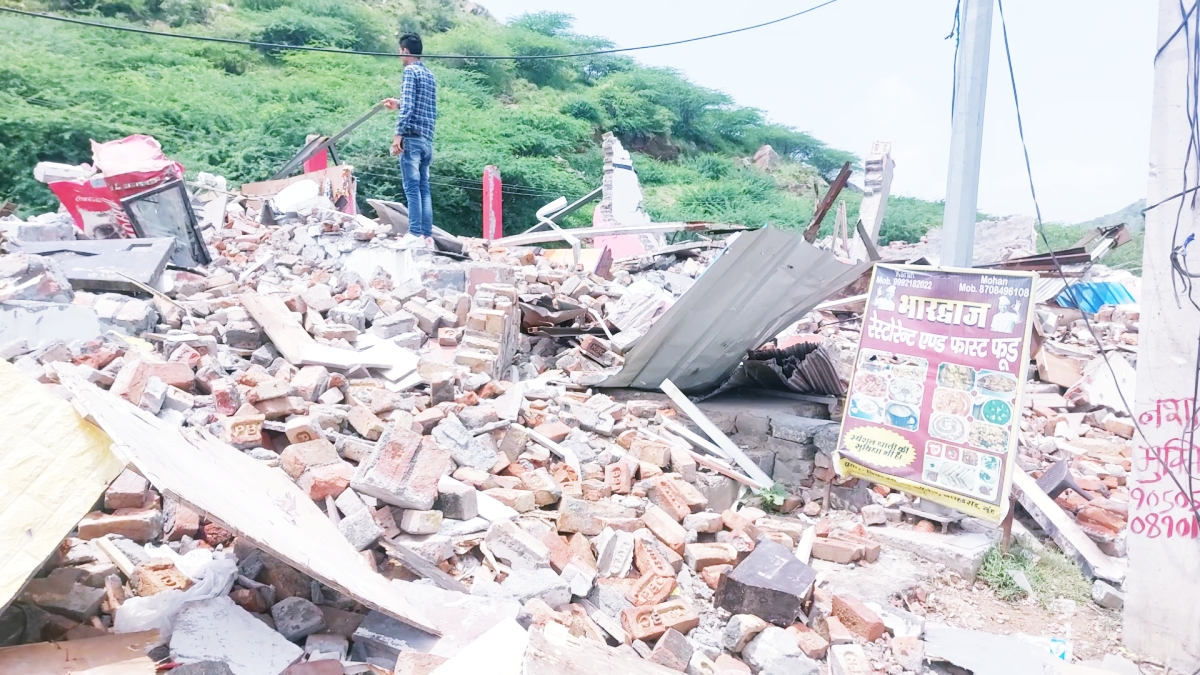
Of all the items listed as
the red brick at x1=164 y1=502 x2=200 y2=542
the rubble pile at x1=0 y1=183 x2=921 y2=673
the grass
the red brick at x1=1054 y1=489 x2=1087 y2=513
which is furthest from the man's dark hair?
the red brick at x1=1054 y1=489 x2=1087 y2=513

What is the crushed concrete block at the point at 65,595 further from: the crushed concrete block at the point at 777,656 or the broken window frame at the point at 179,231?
the broken window frame at the point at 179,231

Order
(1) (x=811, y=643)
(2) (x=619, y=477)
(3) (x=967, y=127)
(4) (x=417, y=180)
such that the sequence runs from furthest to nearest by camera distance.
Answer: (4) (x=417, y=180)
(3) (x=967, y=127)
(2) (x=619, y=477)
(1) (x=811, y=643)

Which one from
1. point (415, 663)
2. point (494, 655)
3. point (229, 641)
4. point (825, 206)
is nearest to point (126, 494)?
point (229, 641)

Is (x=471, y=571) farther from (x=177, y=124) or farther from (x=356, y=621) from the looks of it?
(x=177, y=124)

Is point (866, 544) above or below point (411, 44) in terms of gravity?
below

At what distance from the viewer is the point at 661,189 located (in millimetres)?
29656

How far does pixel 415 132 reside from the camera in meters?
7.12

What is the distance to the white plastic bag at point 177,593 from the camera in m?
2.32

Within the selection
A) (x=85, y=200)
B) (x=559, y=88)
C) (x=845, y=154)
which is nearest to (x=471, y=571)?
(x=85, y=200)

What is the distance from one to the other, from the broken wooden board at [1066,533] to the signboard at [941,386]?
33.6 inches

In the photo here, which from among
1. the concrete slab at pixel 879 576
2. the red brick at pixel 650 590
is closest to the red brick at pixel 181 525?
the red brick at pixel 650 590

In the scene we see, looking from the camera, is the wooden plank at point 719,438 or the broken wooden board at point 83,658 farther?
A: the wooden plank at point 719,438

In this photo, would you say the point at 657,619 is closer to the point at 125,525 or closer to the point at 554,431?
the point at 554,431

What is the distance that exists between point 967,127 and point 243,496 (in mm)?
4046
